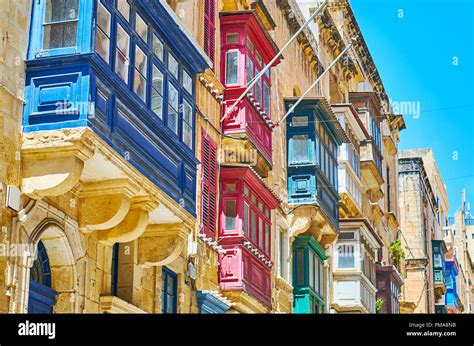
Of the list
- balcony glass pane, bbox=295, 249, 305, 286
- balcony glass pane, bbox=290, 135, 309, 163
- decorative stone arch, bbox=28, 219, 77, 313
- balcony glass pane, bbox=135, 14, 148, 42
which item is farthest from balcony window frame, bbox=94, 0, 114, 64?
balcony glass pane, bbox=295, 249, 305, 286

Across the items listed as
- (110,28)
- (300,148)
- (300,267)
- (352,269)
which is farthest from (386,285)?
(110,28)

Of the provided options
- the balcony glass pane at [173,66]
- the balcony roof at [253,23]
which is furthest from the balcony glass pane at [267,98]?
the balcony glass pane at [173,66]

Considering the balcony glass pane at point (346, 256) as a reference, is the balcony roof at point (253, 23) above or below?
above

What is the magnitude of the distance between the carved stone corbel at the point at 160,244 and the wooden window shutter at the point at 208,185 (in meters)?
3.42

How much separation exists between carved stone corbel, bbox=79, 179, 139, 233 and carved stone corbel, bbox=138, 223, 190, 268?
2.15m

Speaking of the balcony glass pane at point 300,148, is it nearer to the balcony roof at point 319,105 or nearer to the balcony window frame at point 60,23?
the balcony roof at point 319,105

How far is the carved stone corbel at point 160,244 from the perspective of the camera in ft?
63.4

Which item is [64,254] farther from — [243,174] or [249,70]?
[249,70]

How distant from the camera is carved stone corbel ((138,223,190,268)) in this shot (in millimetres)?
19312

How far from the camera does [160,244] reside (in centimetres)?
1947

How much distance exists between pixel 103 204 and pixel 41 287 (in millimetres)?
1657

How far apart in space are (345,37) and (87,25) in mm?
24948

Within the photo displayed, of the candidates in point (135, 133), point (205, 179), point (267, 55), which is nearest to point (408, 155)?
point (267, 55)
